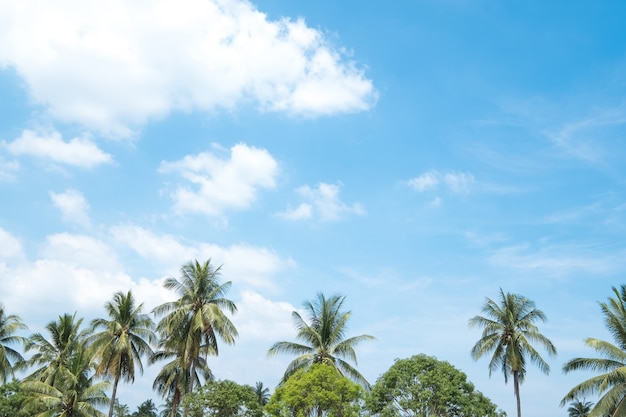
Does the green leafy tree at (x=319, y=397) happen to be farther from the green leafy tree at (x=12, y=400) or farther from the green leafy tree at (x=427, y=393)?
the green leafy tree at (x=12, y=400)

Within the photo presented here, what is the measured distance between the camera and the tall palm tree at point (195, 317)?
37.3 m

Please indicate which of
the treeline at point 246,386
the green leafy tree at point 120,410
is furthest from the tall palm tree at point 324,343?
the green leafy tree at point 120,410

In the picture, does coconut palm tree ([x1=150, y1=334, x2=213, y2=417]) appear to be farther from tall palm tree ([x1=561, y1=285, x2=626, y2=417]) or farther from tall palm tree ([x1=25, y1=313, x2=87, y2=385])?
tall palm tree ([x1=561, y1=285, x2=626, y2=417])

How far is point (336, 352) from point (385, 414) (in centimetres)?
1157

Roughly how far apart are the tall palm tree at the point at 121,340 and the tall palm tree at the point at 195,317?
7.20 feet

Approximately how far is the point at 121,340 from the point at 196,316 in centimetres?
619

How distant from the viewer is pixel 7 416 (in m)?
32.8

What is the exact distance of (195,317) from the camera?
37.6 metres

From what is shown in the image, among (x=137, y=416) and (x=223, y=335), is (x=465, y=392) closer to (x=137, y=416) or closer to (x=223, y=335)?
(x=223, y=335)

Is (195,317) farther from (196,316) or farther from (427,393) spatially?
(427,393)

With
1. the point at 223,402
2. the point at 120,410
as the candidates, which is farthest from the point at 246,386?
the point at 120,410

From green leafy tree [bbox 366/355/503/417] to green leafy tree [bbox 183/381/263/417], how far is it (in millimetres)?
6801

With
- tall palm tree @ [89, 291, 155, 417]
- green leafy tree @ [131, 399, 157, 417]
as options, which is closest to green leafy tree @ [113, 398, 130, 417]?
green leafy tree @ [131, 399, 157, 417]

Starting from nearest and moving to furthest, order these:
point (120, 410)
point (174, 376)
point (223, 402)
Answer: point (223, 402)
point (174, 376)
point (120, 410)
